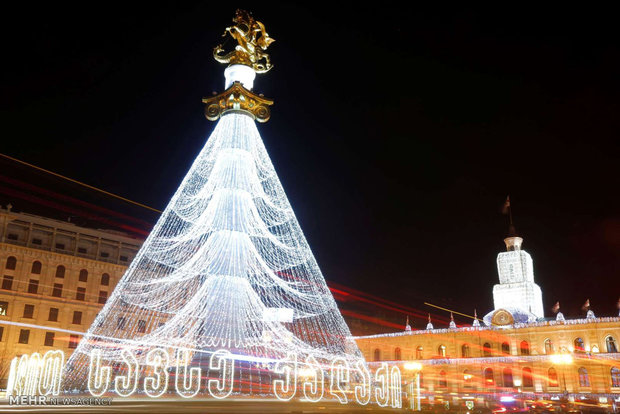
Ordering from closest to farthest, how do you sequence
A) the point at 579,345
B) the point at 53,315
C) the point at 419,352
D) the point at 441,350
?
the point at 53,315 → the point at 579,345 → the point at 441,350 → the point at 419,352

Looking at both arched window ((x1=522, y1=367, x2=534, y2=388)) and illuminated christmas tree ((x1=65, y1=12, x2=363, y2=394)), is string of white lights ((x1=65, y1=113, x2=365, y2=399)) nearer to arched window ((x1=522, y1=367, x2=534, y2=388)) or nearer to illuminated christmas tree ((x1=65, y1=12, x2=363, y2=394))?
illuminated christmas tree ((x1=65, y1=12, x2=363, y2=394))

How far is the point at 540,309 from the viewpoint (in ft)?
221

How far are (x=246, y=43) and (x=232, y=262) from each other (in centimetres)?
1523

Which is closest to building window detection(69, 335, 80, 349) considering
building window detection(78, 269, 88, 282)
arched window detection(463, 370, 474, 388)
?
building window detection(78, 269, 88, 282)

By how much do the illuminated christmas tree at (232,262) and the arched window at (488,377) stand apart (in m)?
32.0

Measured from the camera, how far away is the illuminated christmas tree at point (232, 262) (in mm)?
26344

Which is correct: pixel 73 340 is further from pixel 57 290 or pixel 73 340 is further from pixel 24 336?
pixel 57 290

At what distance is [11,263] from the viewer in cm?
5231

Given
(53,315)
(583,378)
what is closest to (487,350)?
(583,378)

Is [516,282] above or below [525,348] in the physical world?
above

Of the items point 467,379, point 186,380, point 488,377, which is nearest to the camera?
point 186,380

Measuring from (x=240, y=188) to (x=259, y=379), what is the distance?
10.6m

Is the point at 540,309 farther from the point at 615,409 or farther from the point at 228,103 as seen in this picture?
the point at 228,103

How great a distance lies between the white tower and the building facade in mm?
48213
